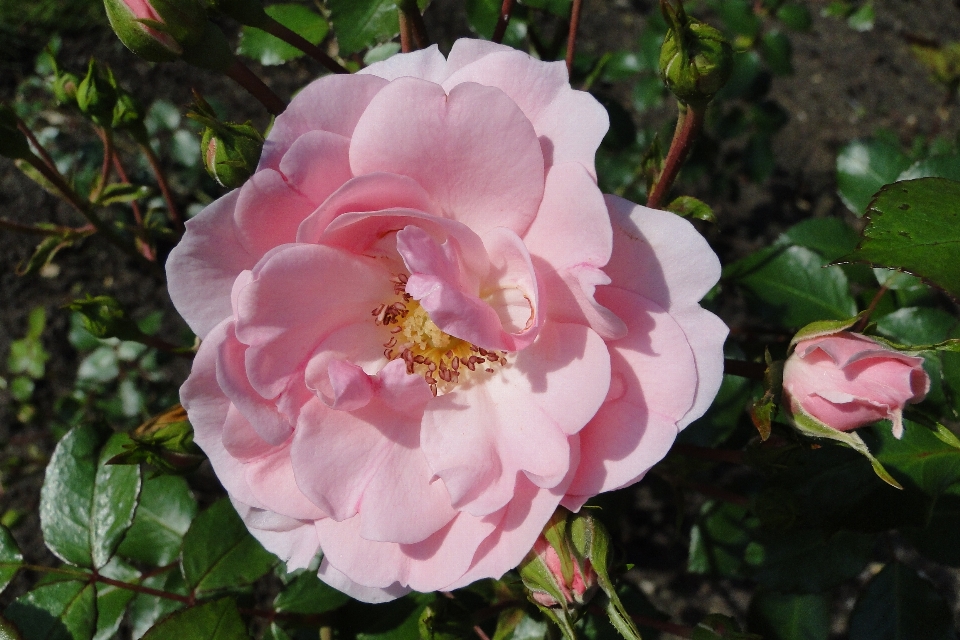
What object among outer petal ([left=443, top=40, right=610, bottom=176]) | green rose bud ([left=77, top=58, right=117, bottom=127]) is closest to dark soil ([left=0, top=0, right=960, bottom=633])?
green rose bud ([left=77, top=58, right=117, bottom=127])

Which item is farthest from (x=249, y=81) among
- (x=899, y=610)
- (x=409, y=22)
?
(x=899, y=610)

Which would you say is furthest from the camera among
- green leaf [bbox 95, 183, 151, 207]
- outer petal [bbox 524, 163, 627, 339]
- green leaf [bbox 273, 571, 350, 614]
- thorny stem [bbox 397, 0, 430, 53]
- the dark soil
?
the dark soil

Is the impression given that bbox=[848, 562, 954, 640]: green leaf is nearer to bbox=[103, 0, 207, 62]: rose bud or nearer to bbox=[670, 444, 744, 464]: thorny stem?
bbox=[670, 444, 744, 464]: thorny stem

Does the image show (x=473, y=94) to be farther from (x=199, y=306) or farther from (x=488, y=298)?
(x=199, y=306)

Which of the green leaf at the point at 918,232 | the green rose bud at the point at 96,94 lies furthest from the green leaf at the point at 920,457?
the green rose bud at the point at 96,94

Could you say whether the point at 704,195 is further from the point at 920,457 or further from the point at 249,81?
the point at 249,81
